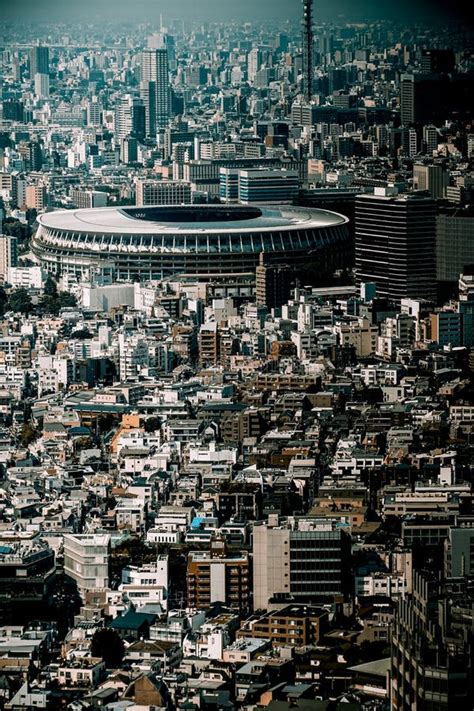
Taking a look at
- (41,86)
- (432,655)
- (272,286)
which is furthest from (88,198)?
(432,655)

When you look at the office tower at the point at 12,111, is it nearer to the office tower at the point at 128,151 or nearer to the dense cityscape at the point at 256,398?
the office tower at the point at 128,151

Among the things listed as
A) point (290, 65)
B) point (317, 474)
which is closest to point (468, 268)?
point (317, 474)

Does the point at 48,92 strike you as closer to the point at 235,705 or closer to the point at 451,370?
the point at 451,370

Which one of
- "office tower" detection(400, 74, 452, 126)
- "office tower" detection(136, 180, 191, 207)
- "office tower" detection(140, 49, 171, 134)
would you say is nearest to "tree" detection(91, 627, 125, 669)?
"office tower" detection(136, 180, 191, 207)

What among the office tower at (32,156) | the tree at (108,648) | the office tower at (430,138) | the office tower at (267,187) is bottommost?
the tree at (108,648)

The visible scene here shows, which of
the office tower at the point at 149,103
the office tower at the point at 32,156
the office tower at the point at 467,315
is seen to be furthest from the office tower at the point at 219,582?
the office tower at the point at 149,103

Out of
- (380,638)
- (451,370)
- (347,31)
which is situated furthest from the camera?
(347,31)
